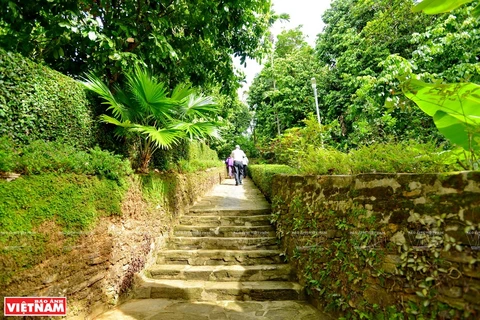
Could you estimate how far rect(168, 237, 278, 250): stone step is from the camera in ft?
15.9

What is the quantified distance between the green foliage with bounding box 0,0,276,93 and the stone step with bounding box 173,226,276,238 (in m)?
3.60

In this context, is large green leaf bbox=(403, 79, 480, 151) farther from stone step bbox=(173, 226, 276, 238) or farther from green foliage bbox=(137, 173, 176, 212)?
green foliage bbox=(137, 173, 176, 212)

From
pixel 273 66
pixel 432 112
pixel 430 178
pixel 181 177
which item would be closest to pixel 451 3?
pixel 432 112

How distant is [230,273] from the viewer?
4.13 metres

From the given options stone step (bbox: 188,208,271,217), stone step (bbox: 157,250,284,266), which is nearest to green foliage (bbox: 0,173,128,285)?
stone step (bbox: 157,250,284,266)

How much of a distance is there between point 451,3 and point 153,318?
174 inches

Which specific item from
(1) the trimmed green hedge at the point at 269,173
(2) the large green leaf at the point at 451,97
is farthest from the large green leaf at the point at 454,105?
(1) the trimmed green hedge at the point at 269,173

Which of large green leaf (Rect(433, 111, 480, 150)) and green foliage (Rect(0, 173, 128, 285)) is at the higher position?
large green leaf (Rect(433, 111, 480, 150))

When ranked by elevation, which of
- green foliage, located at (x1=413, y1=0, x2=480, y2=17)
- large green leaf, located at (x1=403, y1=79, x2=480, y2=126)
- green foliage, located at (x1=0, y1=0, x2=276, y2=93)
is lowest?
large green leaf, located at (x1=403, y1=79, x2=480, y2=126)

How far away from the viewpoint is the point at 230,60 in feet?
19.8

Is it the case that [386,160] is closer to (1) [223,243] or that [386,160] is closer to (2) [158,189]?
(1) [223,243]

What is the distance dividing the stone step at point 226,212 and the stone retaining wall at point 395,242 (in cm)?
233

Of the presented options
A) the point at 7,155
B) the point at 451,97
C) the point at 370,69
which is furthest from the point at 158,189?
the point at 370,69

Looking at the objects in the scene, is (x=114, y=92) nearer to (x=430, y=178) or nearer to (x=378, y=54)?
(x=430, y=178)
